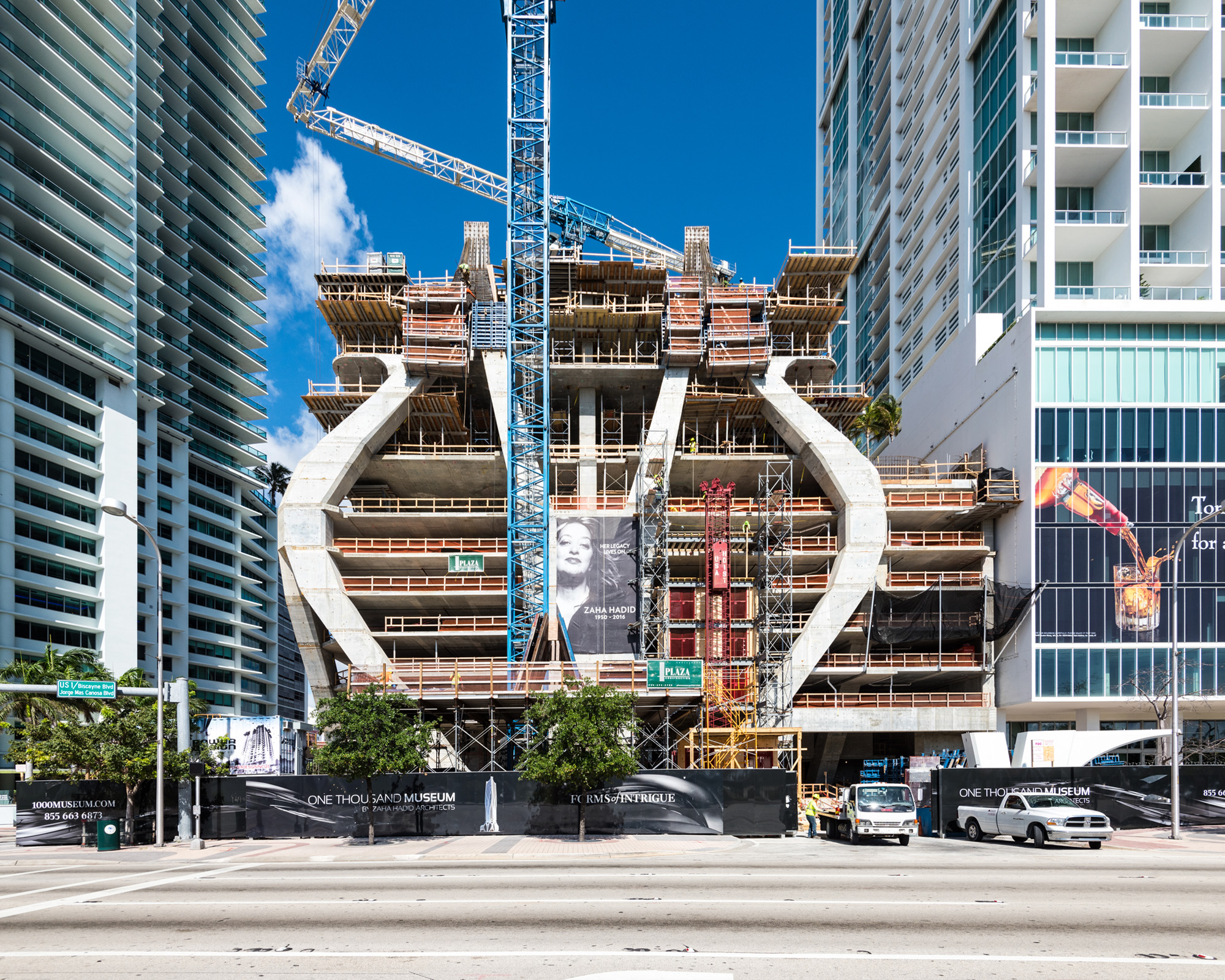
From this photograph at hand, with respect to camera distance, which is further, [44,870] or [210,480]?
[210,480]

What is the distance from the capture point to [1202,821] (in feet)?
100.0

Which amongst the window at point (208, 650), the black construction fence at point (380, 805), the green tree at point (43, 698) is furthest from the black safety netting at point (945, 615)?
the window at point (208, 650)

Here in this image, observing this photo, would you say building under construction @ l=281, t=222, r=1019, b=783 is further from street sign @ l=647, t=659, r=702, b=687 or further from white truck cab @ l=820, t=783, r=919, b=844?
white truck cab @ l=820, t=783, r=919, b=844

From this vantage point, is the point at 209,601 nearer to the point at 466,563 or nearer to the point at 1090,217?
the point at 466,563

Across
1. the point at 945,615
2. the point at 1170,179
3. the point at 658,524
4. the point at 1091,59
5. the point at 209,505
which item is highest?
the point at 1091,59

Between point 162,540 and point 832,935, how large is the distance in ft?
265

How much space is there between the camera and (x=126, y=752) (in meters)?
29.6

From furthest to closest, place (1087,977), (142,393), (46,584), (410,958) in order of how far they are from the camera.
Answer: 1. (142,393)
2. (46,584)
3. (410,958)
4. (1087,977)

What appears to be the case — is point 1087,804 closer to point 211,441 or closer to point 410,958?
point 410,958

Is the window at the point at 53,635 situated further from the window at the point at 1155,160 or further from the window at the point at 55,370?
the window at the point at 1155,160

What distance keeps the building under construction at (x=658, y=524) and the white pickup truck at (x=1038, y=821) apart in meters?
16.2

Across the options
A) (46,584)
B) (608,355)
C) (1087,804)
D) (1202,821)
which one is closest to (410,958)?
(1087,804)

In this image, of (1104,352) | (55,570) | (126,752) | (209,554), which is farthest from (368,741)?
(209,554)

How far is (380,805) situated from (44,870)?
30.1 ft
